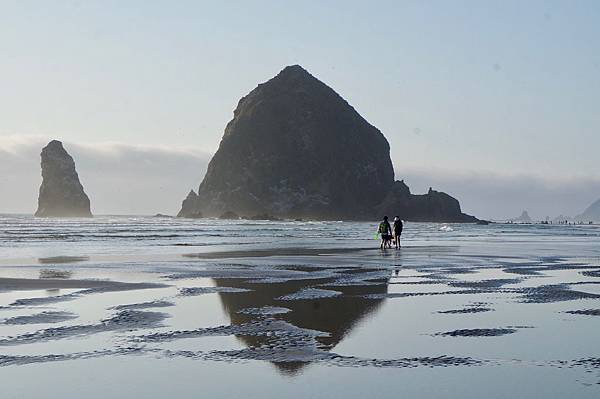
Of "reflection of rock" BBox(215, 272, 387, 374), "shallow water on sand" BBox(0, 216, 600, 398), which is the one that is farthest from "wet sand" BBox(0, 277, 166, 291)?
"reflection of rock" BBox(215, 272, 387, 374)

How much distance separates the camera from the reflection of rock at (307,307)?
428 inches

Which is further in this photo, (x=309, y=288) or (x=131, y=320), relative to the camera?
(x=309, y=288)

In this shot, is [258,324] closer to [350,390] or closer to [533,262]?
[350,390]

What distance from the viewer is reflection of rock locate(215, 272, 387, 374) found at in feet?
35.7

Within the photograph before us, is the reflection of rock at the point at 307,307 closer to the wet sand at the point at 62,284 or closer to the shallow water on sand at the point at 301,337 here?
the shallow water on sand at the point at 301,337

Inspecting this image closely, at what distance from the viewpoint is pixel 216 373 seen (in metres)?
8.41

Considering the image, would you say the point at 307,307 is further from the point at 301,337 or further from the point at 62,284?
Result: the point at 62,284

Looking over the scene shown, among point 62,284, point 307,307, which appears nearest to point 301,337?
point 307,307

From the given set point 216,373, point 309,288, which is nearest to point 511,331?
Answer: point 216,373

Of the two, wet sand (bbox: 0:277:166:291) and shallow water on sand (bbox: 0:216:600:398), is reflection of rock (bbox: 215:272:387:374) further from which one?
wet sand (bbox: 0:277:166:291)

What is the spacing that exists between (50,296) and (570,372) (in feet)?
Answer: 41.4

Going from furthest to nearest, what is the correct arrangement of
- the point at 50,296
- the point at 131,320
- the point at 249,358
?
1. the point at 50,296
2. the point at 131,320
3. the point at 249,358

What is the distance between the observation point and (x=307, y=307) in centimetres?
1465

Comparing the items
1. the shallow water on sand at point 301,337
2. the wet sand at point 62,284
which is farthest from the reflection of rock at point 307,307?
the wet sand at point 62,284
